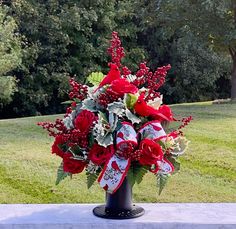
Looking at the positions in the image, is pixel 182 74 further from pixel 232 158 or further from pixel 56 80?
pixel 232 158

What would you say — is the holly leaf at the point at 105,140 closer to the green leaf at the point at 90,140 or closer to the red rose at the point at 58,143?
the green leaf at the point at 90,140

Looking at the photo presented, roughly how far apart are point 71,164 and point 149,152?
363mm

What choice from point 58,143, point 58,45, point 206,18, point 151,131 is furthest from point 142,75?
point 58,45

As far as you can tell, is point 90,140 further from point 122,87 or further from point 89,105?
point 122,87

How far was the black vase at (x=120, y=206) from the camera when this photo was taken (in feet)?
8.05

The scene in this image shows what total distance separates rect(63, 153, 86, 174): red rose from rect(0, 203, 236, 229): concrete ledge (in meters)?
0.20

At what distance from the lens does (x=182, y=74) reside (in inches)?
813

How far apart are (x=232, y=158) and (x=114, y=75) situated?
11.9 feet

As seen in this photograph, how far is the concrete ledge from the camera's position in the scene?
93.0 inches

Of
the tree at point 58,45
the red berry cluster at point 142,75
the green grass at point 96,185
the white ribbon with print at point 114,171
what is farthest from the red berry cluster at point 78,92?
the tree at point 58,45

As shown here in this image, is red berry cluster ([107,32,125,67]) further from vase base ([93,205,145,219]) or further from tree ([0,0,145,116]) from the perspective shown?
tree ([0,0,145,116])

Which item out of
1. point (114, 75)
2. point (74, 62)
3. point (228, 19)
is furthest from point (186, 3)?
point (114, 75)

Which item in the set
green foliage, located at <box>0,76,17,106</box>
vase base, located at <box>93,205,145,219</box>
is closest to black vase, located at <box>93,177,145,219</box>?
vase base, located at <box>93,205,145,219</box>

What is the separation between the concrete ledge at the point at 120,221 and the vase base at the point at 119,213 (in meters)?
0.03
